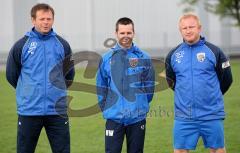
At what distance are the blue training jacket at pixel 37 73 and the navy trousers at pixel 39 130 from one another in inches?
3.0

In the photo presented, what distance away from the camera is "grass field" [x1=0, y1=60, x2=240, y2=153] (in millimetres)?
7945

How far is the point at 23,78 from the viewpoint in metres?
5.47

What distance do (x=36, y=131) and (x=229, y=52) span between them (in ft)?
90.6

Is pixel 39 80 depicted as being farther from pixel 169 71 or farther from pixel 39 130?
pixel 169 71

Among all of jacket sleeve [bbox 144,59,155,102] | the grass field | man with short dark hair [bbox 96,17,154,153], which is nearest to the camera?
man with short dark hair [bbox 96,17,154,153]

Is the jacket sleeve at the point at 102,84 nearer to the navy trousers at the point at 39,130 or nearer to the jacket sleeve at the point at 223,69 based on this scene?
the navy trousers at the point at 39,130

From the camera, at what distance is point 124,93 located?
5.30m

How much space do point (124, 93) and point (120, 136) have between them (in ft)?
1.48

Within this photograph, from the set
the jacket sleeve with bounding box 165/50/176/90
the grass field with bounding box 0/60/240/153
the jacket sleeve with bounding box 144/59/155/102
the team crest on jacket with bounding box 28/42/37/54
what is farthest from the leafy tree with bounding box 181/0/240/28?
the team crest on jacket with bounding box 28/42/37/54

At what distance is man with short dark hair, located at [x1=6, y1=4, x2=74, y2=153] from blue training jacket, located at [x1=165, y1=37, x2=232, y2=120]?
1.26 metres

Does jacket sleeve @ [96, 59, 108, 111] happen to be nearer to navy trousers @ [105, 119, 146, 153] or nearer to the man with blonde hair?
navy trousers @ [105, 119, 146, 153]

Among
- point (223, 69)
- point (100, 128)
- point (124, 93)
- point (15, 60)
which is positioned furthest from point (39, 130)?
point (100, 128)

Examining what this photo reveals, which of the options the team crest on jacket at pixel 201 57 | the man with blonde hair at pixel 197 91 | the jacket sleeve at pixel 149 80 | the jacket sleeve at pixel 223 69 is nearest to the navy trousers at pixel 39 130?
the jacket sleeve at pixel 149 80

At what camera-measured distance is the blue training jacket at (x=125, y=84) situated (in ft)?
17.4
